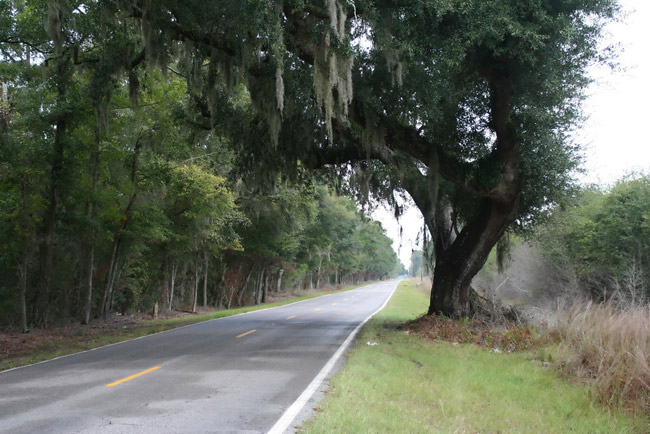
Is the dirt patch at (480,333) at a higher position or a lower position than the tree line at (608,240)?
lower

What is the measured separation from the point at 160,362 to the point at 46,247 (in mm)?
8468

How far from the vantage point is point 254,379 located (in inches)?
294

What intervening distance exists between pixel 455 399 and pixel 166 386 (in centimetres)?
421

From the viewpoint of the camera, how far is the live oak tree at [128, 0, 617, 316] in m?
9.19

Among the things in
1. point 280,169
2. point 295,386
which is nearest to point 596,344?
point 295,386

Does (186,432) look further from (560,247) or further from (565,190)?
(560,247)

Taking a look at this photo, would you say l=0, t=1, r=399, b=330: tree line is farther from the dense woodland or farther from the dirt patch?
the dirt patch

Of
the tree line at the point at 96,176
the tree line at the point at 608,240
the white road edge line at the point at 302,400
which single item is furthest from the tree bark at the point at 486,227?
the tree line at the point at 608,240

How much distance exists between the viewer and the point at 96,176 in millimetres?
16109

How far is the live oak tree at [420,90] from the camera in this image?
9.19 meters

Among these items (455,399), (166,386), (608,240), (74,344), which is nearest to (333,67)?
(455,399)

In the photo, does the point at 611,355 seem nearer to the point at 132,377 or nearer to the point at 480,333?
the point at 480,333

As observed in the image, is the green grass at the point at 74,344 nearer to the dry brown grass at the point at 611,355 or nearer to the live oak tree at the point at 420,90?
the live oak tree at the point at 420,90

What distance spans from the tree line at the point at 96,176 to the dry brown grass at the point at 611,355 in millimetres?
9228
